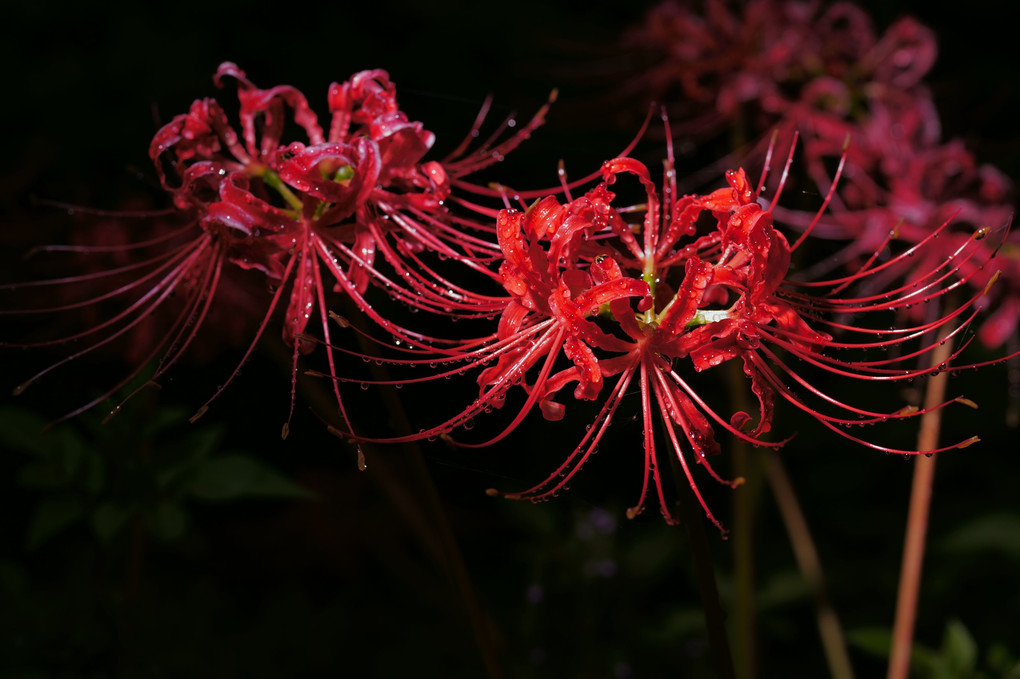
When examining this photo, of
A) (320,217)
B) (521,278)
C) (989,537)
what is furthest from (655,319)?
(989,537)

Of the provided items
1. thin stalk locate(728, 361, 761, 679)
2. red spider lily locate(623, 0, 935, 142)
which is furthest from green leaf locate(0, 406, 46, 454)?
red spider lily locate(623, 0, 935, 142)

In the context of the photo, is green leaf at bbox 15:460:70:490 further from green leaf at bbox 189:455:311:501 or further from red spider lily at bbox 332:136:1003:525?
red spider lily at bbox 332:136:1003:525

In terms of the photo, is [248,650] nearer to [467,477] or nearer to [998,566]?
[467,477]

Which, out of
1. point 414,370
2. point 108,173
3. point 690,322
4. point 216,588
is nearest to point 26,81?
Result: point 108,173

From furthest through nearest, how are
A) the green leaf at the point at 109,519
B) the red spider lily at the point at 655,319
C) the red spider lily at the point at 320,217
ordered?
the green leaf at the point at 109,519 → the red spider lily at the point at 320,217 → the red spider lily at the point at 655,319

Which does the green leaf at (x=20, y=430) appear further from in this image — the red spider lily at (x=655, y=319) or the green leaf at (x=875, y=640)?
the green leaf at (x=875, y=640)

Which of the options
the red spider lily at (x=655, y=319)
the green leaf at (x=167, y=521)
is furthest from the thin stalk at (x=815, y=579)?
the green leaf at (x=167, y=521)

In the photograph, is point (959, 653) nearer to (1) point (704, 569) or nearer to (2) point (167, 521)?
(1) point (704, 569)
